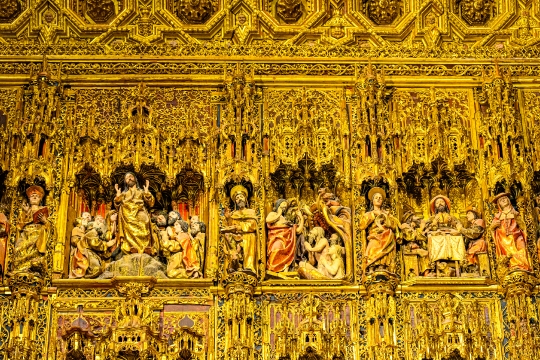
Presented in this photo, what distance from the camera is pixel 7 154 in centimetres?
2042

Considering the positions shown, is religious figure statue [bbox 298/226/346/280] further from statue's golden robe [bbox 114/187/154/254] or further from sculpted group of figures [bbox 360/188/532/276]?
statue's golden robe [bbox 114/187/154/254]

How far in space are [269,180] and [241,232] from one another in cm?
107

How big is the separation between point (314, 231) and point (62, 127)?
382 centimetres

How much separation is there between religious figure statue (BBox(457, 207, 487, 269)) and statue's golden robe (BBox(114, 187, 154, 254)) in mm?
4191

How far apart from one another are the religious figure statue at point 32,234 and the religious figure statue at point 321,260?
11.1 ft

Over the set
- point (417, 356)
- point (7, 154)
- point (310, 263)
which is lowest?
point (417, 356)

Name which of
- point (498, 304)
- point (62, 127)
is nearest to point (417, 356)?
point (498, 304)

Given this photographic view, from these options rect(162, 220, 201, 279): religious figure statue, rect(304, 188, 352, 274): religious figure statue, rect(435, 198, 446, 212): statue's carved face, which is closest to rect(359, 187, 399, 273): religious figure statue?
rect(304, 188, 352, 274): religious figure statue

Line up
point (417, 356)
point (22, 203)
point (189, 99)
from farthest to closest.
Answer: point (189, 99) < point (22, 203) < point (417, 356)

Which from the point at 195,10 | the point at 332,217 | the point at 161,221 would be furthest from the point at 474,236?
the point at 195,10

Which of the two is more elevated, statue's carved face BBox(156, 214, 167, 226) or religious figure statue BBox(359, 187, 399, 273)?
statue's carved face BBox(156, 214, 167, 226)

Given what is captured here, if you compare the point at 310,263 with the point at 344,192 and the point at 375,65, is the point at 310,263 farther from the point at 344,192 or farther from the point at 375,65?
the point at 375,65

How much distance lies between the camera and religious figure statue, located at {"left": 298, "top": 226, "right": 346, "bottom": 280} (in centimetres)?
1962

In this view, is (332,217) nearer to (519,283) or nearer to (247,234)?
(247,234)
